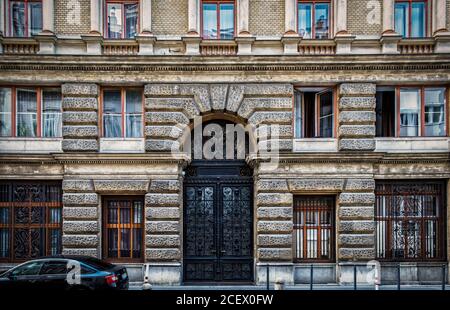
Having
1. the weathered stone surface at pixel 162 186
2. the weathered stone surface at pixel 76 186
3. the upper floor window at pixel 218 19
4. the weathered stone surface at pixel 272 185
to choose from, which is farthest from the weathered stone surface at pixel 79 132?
the weathered stone surface at pixel 272 185

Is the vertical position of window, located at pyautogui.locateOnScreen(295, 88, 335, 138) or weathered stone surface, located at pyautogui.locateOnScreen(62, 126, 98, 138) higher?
window, located at pyautogui.locateOnScreen(295, 88, 335, 138)

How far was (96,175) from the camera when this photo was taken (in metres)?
15.7

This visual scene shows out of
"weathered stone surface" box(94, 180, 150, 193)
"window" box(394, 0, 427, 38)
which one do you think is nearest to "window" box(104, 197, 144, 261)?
"weathered stone surface" box(94, 180, 150, 193)

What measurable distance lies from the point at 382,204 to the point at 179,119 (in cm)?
822

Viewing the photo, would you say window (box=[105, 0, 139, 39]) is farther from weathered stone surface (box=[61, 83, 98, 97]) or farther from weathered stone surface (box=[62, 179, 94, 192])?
weathered stone surface (box=[62, 179, 94, 192])

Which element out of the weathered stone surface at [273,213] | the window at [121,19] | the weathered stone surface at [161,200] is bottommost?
the weathered stone surface at [273,213]

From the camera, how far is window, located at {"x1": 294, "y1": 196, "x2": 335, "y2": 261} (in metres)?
16.0

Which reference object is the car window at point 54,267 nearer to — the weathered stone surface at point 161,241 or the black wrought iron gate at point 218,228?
the weathered stone surface at point 161,241

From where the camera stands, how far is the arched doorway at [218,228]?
16.1 metres

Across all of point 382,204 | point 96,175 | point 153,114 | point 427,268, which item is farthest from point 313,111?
point 96,175

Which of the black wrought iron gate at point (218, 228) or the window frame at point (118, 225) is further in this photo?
the black wrought iron gate at point (218, 228)

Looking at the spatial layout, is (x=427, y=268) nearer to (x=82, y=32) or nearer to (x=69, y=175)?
(x=69, y=175)

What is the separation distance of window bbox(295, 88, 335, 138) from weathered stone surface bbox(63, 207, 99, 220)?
8168 millimetres

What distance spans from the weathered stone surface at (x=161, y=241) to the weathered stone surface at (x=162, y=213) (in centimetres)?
69
